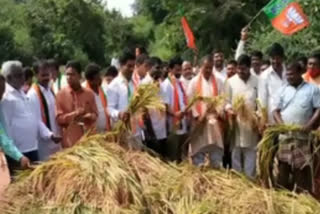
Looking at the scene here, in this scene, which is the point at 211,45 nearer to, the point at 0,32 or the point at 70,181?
the point at 0,32

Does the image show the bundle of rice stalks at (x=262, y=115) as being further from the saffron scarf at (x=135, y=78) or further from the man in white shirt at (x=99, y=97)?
the man in white shirt at (x=99, y=97)

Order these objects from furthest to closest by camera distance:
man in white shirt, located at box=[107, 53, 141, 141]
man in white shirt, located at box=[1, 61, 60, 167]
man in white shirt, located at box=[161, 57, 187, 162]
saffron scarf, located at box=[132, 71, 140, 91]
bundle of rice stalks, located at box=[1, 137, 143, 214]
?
man in white shirt, located at box=[161, 57, 187, 162] → saffron scarf, located at box=[132, 71, 140, 91] → man in white shirt, located at box=[107, 53, 141, 141] → man in white shirt, located at box=[1, 61, 60, 167] → bundle of rice stalks, located at box=[1, 137, 143, 214]

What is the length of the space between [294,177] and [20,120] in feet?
9.08

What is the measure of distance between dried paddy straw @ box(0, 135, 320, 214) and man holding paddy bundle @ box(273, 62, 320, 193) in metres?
1.50

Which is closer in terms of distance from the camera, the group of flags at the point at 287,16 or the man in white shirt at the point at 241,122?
the man in white shirt at the point at 241,122

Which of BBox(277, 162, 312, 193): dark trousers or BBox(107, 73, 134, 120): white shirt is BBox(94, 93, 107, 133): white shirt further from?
BBox(277, 162, 312, 193): dark trousers

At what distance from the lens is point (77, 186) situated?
509 centimetres

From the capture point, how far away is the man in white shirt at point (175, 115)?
8148mm

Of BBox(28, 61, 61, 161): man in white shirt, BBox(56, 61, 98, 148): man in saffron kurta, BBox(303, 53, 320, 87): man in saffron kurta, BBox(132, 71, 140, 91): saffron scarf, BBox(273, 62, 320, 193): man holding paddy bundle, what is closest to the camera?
BBox(273, 62, 320, 193): man holding paddy bundle

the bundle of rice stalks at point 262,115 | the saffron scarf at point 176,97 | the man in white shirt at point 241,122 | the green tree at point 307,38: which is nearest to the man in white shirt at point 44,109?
the saffron scarf at point 176,97

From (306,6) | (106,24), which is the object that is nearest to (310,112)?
(306,6)

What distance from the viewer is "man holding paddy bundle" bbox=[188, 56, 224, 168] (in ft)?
26.5

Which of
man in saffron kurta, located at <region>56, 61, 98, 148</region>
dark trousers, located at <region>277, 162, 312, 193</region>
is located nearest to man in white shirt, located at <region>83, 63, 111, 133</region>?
man in saffron kurta, located at <region>56, 61, 98, 148</region>

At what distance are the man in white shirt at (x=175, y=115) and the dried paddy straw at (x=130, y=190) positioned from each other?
2509mm
